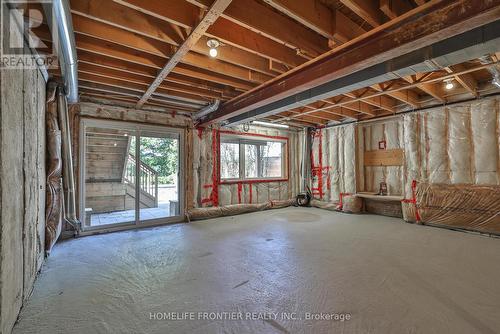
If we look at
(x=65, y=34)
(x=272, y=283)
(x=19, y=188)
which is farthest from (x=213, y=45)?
(x=272, y=283)

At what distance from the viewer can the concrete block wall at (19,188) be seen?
4.91ft

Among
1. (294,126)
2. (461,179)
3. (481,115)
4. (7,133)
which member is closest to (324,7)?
(7,133)

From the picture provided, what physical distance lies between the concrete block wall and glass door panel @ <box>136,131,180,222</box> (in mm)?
2071

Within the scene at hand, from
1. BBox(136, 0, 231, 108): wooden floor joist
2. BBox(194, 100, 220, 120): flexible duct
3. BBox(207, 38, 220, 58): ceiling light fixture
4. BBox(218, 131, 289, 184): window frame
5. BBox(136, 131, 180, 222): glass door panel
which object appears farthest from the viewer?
BBox(218, 131, 289, 184): window frame

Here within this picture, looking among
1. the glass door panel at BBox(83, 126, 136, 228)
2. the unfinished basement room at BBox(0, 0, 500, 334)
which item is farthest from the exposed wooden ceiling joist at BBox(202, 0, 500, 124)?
the glass door panel at BBox(83, 126, 136, 228)

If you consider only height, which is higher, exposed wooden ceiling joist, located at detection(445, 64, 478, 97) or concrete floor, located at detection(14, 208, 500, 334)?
exposed wooden ceiling joist, located at detection(445, 64, 478, 97)

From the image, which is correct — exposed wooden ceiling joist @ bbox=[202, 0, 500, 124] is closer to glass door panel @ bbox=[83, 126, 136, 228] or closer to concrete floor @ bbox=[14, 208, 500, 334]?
concrete floor @ bbox=[14, 208, 500, 334]

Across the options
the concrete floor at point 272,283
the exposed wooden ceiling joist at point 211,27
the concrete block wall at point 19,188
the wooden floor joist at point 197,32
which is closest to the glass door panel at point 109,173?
the concrete floor at point 272,283

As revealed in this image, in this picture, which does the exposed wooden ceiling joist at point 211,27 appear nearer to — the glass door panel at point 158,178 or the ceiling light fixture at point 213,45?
the ceiling light fixture at point 213,45

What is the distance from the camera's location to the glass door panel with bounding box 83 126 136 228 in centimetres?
586

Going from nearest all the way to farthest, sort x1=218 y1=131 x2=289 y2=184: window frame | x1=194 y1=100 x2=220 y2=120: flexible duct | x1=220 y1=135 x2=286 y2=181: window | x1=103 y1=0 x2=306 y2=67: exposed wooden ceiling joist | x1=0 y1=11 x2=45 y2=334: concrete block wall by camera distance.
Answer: x1=0 y1=11 x2=45 y2=334: concrete block wall → x1=103 y1=0 x2=306 y2=67: exposed wooden ceiling joist → x1=194 y1=100 x2=220 y2=120: flexible duct → x1=218 y1=131 x2=289 y2=184: window frame → x1=220 y1=135 x2=286 y2=181: window

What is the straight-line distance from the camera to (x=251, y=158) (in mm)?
6621

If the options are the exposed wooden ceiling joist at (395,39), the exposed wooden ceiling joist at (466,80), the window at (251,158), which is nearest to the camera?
the exposed wooden ceiling joist at (395,39)

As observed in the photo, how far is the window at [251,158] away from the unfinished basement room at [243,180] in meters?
0.21
